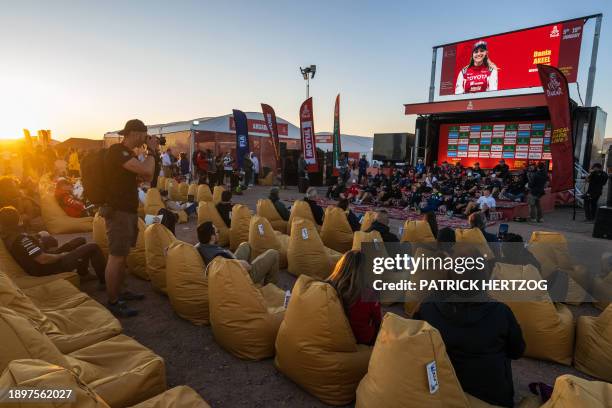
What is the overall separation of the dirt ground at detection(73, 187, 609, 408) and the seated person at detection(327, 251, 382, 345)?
1.91 feet

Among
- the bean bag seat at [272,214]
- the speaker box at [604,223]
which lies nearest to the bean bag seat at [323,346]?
the bean bag seat at [272,214]

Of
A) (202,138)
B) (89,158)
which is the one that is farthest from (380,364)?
(202,138)

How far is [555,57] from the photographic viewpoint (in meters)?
14.1

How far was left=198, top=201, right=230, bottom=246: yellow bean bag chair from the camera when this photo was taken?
608 centimetres

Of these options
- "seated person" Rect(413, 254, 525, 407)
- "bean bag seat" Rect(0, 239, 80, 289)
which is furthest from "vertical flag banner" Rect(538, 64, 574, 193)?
"bean bag seat" Rect(0, 239, 80, 289)

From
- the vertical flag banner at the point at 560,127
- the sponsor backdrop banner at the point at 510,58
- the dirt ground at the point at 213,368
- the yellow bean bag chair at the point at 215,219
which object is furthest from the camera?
the sponsor backdrop banner at the point at 510,58

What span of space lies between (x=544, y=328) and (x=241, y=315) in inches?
97.3

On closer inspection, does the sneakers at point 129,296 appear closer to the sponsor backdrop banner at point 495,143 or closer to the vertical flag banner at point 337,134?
the vertical flag banner at point 337,134

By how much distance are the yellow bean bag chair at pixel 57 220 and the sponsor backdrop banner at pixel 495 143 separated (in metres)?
16.1

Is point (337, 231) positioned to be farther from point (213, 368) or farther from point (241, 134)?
point (241, 134)

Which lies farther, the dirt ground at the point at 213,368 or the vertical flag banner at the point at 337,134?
the vertical flag banner at the point at 337,134

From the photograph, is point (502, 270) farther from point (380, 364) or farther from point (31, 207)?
point (31, 207)

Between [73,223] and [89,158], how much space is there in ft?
13.6

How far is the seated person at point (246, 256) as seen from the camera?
3486 mm
